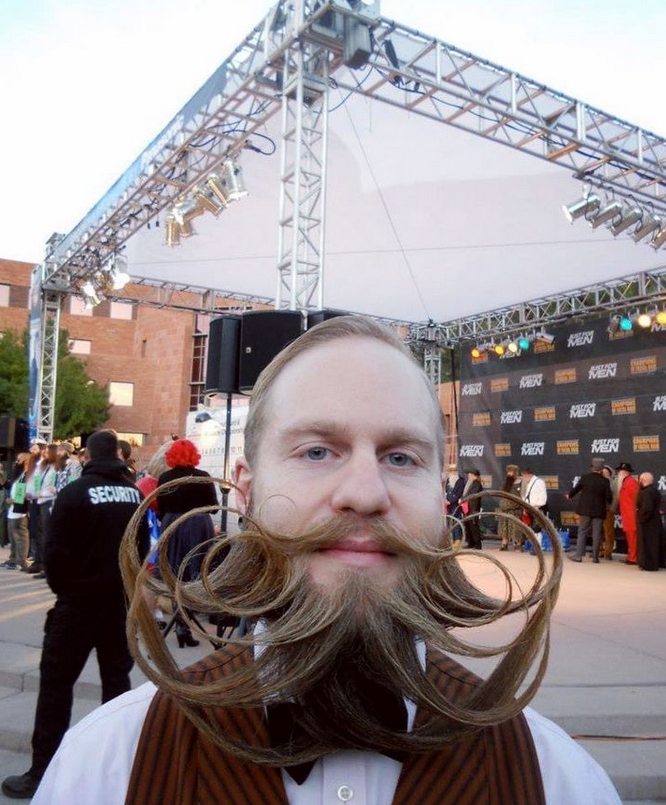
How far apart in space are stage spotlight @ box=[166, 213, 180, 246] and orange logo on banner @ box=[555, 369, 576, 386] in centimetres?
820

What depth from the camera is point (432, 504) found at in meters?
0.98

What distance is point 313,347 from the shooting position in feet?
3.54

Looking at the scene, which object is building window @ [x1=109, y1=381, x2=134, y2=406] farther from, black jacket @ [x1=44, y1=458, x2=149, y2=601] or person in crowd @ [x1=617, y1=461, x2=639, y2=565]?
black jacket @ [x1=44, y1=458, x2=149, y2=601]

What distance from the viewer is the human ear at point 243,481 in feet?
3.72

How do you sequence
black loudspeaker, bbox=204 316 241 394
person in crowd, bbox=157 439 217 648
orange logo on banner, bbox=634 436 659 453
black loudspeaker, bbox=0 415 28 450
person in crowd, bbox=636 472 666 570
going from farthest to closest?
1. black loudspeaker, bbox=0 415 28 450
2. orange logo on banner, bbox=634 436 659 453
3. person in crowd, bbox=636 472 666 570
4. person in crowd, bbox=157 439 217 648
5. black loudspeaker, bbox=204 316 241 394

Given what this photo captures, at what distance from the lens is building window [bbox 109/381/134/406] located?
29625 millimetres

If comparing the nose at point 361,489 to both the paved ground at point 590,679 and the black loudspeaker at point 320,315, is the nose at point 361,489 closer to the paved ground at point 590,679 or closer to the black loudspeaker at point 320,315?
the paved ground at point 590,679

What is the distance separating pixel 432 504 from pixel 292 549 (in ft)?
0.73

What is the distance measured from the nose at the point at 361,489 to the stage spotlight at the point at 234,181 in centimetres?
755

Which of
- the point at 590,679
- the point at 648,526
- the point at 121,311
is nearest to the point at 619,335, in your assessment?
the point at 648,526

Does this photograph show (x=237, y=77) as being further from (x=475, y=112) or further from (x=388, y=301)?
(x=388, y=301)

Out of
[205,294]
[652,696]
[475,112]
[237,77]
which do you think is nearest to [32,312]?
[205,294]

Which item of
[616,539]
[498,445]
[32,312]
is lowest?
[616,539]

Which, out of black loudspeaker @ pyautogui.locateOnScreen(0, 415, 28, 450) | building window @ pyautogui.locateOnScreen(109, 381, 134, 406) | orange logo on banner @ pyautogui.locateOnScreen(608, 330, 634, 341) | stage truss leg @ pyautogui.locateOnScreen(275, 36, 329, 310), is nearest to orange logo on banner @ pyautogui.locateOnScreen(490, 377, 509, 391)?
orange logo on banner @ pyautogui.locateOnScreen(608, 330, 634, 341)
